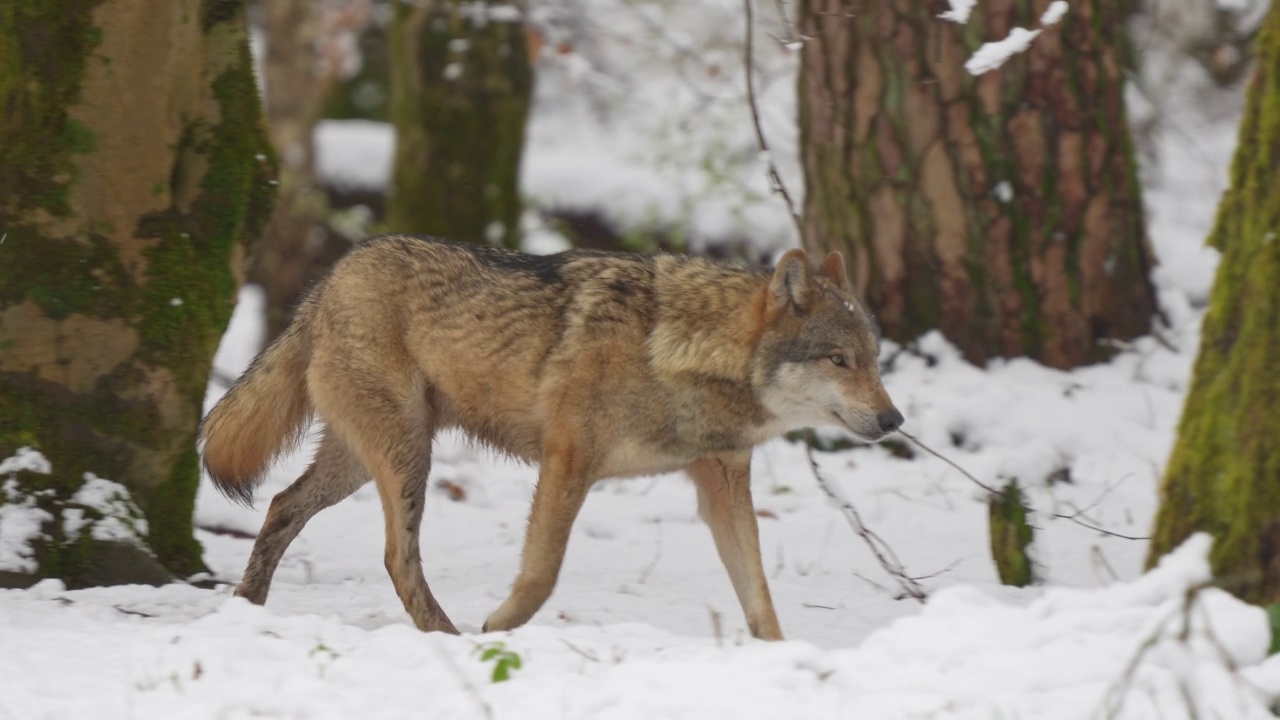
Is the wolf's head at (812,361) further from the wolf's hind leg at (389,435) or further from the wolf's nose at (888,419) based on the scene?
the wolf's hind leg at (389,435)

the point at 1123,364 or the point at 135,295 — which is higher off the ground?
the point at 135,295

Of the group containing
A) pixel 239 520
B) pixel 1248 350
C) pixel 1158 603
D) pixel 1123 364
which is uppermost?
pixel 1248 350

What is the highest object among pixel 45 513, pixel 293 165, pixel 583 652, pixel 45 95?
pixel 45 95

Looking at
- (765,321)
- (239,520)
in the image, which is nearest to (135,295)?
(239,520)

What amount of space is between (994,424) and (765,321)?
3.04m

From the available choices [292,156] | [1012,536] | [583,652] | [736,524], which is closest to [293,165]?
[292,156]

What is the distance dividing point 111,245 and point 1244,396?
13.3 feet

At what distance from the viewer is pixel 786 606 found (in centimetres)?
614

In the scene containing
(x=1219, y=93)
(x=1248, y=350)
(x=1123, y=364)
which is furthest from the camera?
(x=1219, y=93)

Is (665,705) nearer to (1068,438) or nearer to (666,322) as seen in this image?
(666,322)

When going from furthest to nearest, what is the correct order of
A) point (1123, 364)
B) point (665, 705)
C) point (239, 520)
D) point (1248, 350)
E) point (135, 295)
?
point (1123, 364)
point (239, 520)
point (135, 295)
point (1248, 350)
point (665, 705)

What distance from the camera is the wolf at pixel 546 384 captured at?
5590mm

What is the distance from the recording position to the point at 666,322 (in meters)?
5.72

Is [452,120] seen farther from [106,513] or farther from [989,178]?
[106,513]
